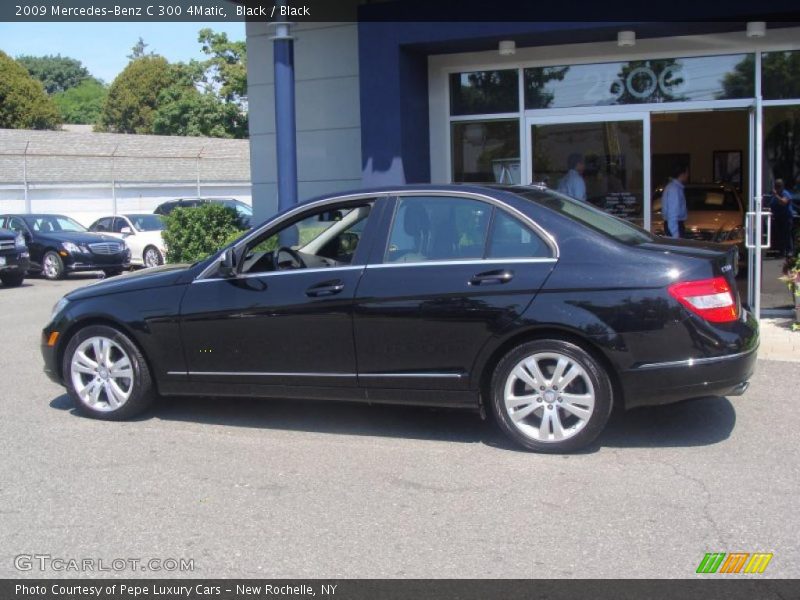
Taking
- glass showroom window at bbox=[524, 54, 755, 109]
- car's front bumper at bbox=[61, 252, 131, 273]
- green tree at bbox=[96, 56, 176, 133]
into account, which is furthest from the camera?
green tree at bbox=[96, 56, 176, 133]

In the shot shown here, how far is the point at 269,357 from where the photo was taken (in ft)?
20.1

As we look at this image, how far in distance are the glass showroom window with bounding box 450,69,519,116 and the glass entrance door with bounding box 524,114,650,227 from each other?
0.46 metres

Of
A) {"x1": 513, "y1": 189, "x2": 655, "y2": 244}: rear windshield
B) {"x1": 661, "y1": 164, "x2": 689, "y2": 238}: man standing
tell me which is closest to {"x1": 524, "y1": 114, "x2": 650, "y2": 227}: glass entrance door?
{"x1": 661, "y1": 164, "x2": 689, "y2": 238}: man standing

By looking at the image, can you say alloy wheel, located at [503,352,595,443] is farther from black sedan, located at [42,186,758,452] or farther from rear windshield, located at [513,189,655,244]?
rear windshield, located at [513,189,655,244]

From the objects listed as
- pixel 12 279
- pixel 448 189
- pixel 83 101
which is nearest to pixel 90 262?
pixel 12 279

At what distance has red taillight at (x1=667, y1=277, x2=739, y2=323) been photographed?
5359 mm

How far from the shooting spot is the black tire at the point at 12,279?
17.9 m

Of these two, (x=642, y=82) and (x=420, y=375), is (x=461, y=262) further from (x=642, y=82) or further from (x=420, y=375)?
(x=642, y=82)

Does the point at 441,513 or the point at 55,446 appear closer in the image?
the point at 441,513

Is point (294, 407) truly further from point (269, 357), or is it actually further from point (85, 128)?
point (85, 128)

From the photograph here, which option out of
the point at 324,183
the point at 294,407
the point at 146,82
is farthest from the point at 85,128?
the point at 294,407

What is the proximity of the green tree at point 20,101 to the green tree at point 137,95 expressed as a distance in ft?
37.6

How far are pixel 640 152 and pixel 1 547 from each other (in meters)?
9.01
